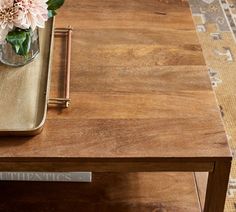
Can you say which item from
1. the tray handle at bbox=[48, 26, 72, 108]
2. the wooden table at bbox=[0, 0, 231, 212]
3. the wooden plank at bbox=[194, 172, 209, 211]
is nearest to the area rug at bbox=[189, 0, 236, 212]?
the wooden plank at bbox=[194, 172, 209, 211]

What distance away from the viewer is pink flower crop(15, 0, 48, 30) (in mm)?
1086

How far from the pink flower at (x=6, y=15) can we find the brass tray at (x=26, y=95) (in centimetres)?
13

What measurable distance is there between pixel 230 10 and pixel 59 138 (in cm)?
145

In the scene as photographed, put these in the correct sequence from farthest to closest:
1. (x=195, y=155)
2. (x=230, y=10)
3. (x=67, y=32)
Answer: (x=230, y=10), (x=67, y=32), (x=195, y=155)

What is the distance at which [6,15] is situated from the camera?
1087mm

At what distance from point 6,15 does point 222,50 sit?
1182 millimetres

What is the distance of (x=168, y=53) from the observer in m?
1.31

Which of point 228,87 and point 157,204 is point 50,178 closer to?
point 157,204

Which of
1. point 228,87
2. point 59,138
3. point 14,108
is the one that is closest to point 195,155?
point 59,138

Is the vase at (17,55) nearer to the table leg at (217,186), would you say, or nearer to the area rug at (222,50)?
the table leg at (217,186)

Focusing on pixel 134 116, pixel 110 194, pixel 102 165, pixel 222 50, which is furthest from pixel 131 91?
pixel 222 50

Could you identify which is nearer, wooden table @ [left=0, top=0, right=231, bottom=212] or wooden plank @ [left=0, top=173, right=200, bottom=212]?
wooden table @ [left=0, top=0, right=231, bottom=212]

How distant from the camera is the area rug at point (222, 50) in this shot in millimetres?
1769

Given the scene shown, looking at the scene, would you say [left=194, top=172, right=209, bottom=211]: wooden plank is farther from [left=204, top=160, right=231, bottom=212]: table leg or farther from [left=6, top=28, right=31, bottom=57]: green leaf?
[left=6, top=28, right=31, bottom=57]: green leaf
